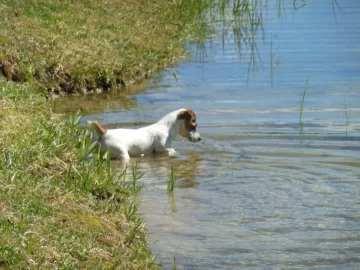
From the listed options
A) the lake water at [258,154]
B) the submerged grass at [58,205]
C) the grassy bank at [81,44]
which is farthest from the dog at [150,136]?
the grassy bank at [81,44]

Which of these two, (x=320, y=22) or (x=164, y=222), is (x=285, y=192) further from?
(x=320, y=22)

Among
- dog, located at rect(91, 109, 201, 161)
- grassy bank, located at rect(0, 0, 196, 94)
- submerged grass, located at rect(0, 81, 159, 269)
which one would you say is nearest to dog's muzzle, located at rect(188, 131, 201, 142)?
dog, located at rect(91, 109, 201, 161)

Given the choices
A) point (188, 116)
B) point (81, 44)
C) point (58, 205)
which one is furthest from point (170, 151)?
point (58, 205)

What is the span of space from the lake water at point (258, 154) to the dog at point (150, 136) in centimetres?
17

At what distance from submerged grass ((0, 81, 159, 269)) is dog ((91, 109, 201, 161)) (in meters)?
Result: 0.87

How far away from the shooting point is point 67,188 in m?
7.33

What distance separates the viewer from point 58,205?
267 inches

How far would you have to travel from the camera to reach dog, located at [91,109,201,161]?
10.3m

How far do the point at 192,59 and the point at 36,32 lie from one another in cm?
368

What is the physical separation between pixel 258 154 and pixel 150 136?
126cm

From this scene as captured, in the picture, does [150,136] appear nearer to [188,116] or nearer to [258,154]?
[188,116]

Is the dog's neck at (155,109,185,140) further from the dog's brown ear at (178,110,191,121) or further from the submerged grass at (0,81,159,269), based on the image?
the submerged grass at (0,81,159,269)

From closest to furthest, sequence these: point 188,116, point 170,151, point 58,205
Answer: point 58,205 → point 170,151 → point 188,116

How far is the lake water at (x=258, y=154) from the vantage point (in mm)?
7109
